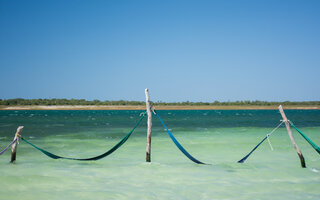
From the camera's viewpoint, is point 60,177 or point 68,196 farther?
point 60,177

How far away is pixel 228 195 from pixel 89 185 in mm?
3128

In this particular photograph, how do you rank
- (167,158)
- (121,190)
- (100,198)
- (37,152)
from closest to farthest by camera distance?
(100,198), (121,190), (167,158), (37,152)

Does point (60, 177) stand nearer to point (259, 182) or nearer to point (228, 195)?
point (228, 195)

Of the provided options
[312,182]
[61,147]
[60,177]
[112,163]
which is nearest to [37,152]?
[61,147]

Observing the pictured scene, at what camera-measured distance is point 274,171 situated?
8.69 meters

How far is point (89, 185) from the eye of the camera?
7070mm

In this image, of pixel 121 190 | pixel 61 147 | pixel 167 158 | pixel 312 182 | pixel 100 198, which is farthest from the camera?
pixel 61 147

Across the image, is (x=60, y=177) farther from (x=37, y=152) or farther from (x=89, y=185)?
(x=37, y=152)

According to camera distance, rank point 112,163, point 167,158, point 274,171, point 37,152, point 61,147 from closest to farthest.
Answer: point 274,171 → point 112,163 → point 167,158 → point 37,152 → point 61,147

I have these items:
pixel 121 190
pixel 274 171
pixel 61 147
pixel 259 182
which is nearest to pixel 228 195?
pixel 259 182

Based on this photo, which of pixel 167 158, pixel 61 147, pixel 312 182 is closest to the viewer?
pixel 312 182

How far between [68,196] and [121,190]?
114 centimetres

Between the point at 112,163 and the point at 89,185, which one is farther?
the point at 112,163

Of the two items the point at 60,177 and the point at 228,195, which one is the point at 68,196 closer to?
the point at 60,177
